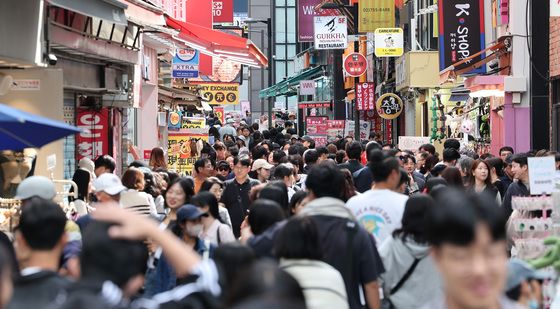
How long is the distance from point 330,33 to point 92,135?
88.2 feet

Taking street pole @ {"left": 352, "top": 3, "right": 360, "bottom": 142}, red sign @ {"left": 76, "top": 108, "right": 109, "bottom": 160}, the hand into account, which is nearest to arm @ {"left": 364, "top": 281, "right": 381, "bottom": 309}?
the hand

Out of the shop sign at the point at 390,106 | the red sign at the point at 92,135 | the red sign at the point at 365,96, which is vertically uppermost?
the red sign at the point at 365,96

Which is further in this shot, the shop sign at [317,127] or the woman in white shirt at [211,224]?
the shop sign at [317,127]

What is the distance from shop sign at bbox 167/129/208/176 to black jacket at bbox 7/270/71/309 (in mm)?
22172

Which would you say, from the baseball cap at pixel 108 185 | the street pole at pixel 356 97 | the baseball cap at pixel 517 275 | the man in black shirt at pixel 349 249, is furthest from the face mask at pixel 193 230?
the street pole at pixel 356 97

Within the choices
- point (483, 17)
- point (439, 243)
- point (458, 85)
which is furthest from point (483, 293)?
point (458, 85)

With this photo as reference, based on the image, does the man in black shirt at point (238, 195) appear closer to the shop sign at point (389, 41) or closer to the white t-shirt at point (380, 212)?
the white t-shirt at point (380, 212)

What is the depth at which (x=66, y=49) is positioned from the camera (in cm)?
1769

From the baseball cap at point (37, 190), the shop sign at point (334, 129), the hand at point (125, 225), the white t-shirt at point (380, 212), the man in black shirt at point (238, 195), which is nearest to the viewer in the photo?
the hand at point (125, 225)

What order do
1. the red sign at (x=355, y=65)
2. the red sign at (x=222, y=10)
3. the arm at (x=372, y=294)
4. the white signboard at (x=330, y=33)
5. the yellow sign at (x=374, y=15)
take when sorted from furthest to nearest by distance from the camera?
the red sign at (x=222, y=10)
the white signboard at (x=330, y=33)
the red sign at (x=355, y=65)
the yellow sign at (x=374, y=15)
the arm at (x=372, y=294)

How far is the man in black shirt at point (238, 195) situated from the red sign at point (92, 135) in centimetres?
542

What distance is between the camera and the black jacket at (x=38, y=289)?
4.50 metres

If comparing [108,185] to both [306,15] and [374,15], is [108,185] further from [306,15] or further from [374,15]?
[306,15]

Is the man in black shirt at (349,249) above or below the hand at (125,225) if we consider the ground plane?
below
